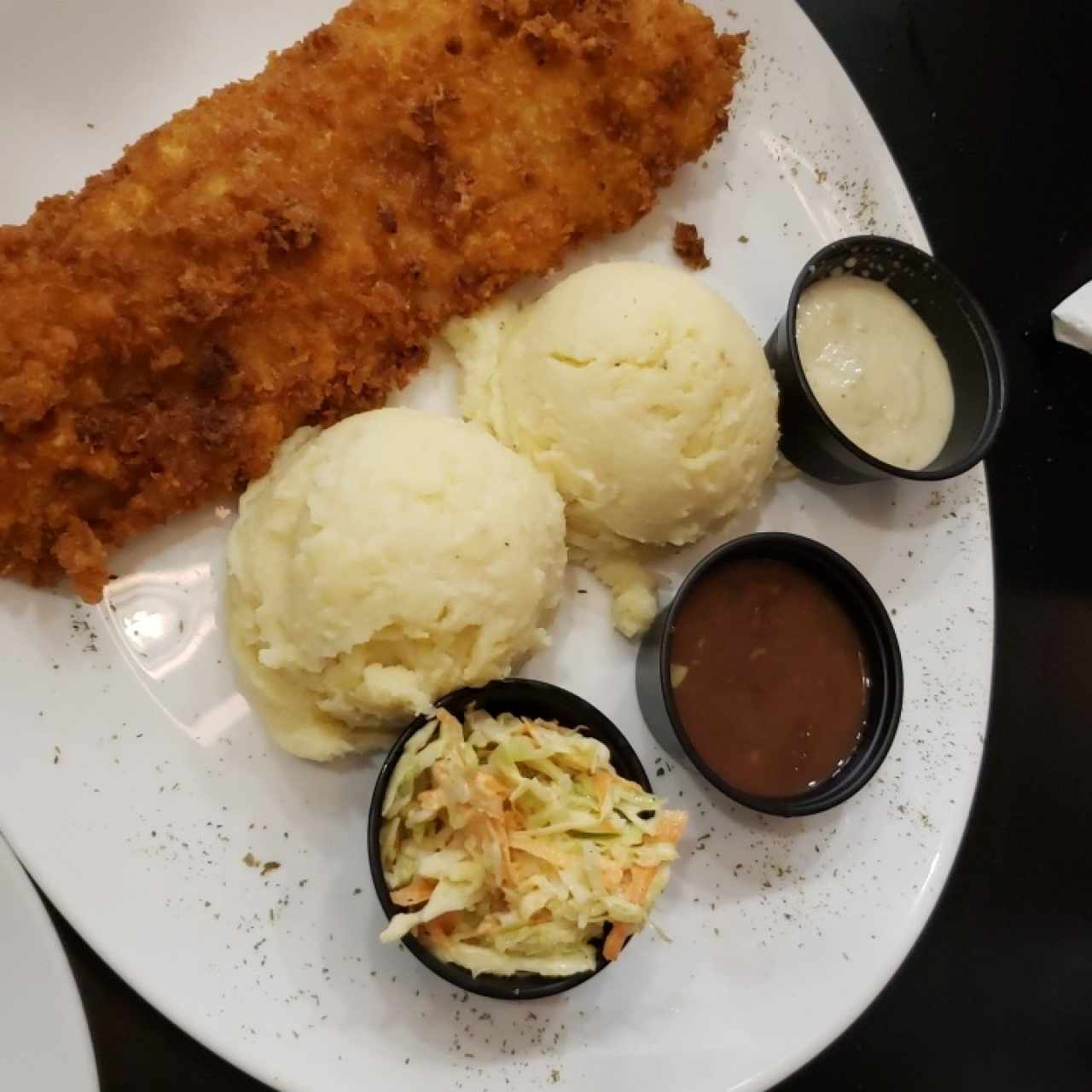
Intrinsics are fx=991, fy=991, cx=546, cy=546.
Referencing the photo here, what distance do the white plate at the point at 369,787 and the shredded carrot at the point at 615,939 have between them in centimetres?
32

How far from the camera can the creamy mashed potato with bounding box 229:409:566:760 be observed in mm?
2045

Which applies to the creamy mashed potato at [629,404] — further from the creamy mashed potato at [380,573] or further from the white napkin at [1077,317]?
the white napkin at [1077,317]

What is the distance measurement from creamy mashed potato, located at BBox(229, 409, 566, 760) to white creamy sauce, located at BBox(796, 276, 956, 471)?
781mm

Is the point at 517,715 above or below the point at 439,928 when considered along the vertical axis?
above

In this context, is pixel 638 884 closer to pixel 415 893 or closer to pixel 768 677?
pixel 415 893

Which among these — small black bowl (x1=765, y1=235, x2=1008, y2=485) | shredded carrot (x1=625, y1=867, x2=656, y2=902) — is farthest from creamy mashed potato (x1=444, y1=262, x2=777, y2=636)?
shredded carrot (x1=625, y1=867, x2=656, y2=902)

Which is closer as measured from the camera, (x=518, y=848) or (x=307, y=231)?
(x=518, y=848)

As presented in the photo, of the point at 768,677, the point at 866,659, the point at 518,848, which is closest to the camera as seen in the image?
the point at 518,848

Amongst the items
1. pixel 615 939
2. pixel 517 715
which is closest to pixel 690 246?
pixel 517 715

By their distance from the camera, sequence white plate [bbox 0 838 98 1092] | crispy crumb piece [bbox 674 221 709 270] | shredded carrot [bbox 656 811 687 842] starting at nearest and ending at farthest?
white plate [bbox 0 838 98 1092]
shredded carrot [bbox 656 811 687 842]
crispy crumb piece [bbox 674 221 709 270]

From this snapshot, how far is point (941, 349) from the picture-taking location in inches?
101

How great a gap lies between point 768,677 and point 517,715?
0.58 metres

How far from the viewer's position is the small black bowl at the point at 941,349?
2.37 m

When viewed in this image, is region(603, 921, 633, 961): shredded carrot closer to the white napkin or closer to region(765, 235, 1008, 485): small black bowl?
region(765, 235, 1008, 485): small black bowl
